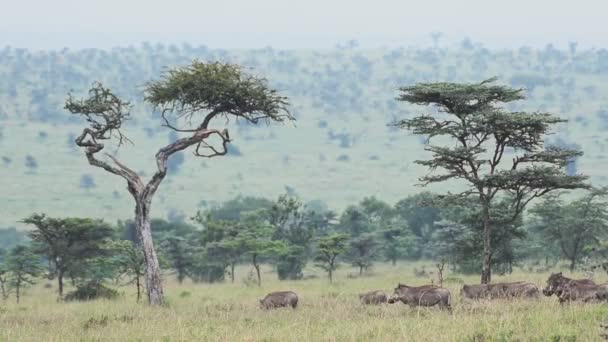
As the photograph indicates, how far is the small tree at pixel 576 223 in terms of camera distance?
4138 cm

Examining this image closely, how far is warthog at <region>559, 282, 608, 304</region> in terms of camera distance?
18.6 meters

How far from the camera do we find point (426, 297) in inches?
769

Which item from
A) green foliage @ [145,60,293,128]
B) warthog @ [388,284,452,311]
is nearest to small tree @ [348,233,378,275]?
green foliage @ [145,60,293,128]

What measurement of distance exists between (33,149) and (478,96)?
120 meters

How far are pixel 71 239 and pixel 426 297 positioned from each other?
2140 centimetres

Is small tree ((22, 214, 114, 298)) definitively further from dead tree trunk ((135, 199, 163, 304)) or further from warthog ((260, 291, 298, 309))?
warthog ((260, 291, 298, 309))

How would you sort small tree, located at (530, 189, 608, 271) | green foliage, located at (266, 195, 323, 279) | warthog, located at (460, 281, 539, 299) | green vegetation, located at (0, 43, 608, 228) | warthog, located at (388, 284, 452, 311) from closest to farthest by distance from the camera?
1. warthog, located at (388, 284, 452, 311)
2. warthog, located at (460, 281, 539, 299)
3. small tree, located at (530, 189, 608, 271)
4. green foliage, located at (266, 195, 323, 279)
5. green vegetation, located at (0, 43, 608, 228)

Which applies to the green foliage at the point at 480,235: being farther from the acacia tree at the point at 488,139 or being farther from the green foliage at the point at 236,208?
the green foliage at the point at 236,208

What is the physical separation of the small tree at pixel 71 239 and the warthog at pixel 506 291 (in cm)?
1856

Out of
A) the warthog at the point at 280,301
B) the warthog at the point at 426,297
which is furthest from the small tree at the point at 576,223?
the warthog at the point at 426,297

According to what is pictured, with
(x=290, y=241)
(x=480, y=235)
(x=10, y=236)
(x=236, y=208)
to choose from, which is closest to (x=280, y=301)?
(x=480, y=235)

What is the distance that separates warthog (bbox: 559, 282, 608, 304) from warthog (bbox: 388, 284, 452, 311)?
259 centimetres

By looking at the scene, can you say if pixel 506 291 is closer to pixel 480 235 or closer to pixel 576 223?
Result: pixel 480 235

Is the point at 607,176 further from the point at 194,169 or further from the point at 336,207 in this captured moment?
the point at 194,169
